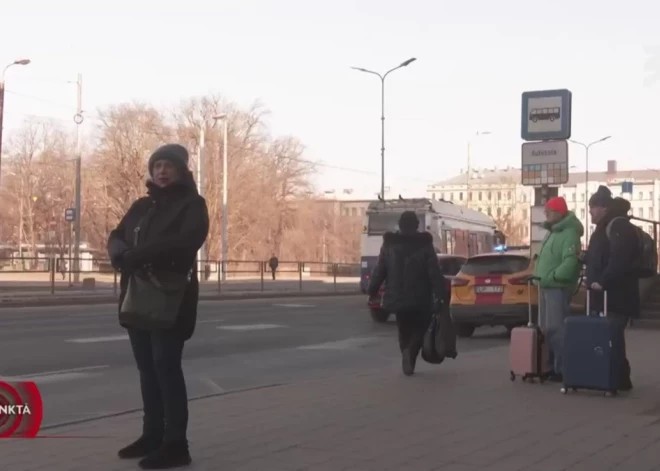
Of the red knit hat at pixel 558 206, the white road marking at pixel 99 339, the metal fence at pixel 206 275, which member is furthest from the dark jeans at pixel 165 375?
the metal fence at pixel 206 275

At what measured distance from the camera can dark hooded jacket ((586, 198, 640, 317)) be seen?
30.5 ft

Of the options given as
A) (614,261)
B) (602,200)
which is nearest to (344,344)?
(602,200)

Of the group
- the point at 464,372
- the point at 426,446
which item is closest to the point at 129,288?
the point at 426,446

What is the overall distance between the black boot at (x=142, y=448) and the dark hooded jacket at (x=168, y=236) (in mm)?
735

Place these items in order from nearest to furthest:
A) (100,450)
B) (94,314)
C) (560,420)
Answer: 1. (100,450)
2. (560,420)
3. (94,314)

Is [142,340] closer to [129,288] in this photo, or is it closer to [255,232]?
[129,288]

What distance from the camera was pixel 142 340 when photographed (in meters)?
6.09

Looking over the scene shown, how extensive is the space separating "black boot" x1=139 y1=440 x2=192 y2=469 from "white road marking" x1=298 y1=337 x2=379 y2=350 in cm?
1028

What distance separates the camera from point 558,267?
388 inches

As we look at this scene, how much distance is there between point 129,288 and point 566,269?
507 cm

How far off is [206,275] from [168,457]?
30215 millimetres

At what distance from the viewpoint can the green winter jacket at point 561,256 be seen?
9805 mm

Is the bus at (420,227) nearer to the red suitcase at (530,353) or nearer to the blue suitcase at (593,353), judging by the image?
the red suitcase at (530,353)

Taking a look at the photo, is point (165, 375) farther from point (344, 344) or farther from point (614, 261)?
point (344, 344)
